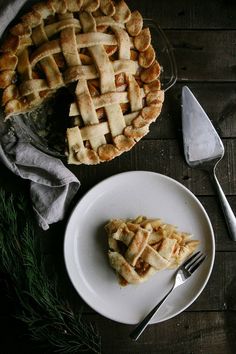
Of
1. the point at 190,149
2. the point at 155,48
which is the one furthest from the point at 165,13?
the point at 190,149

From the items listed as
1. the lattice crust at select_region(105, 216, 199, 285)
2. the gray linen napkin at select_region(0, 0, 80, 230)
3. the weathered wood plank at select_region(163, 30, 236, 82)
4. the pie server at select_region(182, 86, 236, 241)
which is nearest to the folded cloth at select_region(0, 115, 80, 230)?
the gray linen napkin at select_region(0, 0, 80, 230)

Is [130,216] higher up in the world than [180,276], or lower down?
higher up

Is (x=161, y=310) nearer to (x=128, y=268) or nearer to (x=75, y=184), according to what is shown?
(x=128, y=268)

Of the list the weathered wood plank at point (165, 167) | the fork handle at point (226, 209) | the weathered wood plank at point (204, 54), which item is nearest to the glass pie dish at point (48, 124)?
the weathered wood plank at point (165, 167)

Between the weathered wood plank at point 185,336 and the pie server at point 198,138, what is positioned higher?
the pie server at point 198,138

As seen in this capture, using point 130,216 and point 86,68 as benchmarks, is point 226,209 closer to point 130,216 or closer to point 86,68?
point 130,216

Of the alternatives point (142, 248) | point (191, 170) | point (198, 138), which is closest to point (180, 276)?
point (142, 248)

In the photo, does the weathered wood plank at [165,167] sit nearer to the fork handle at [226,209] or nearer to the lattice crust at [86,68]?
→ the fork handle at [226,209]
